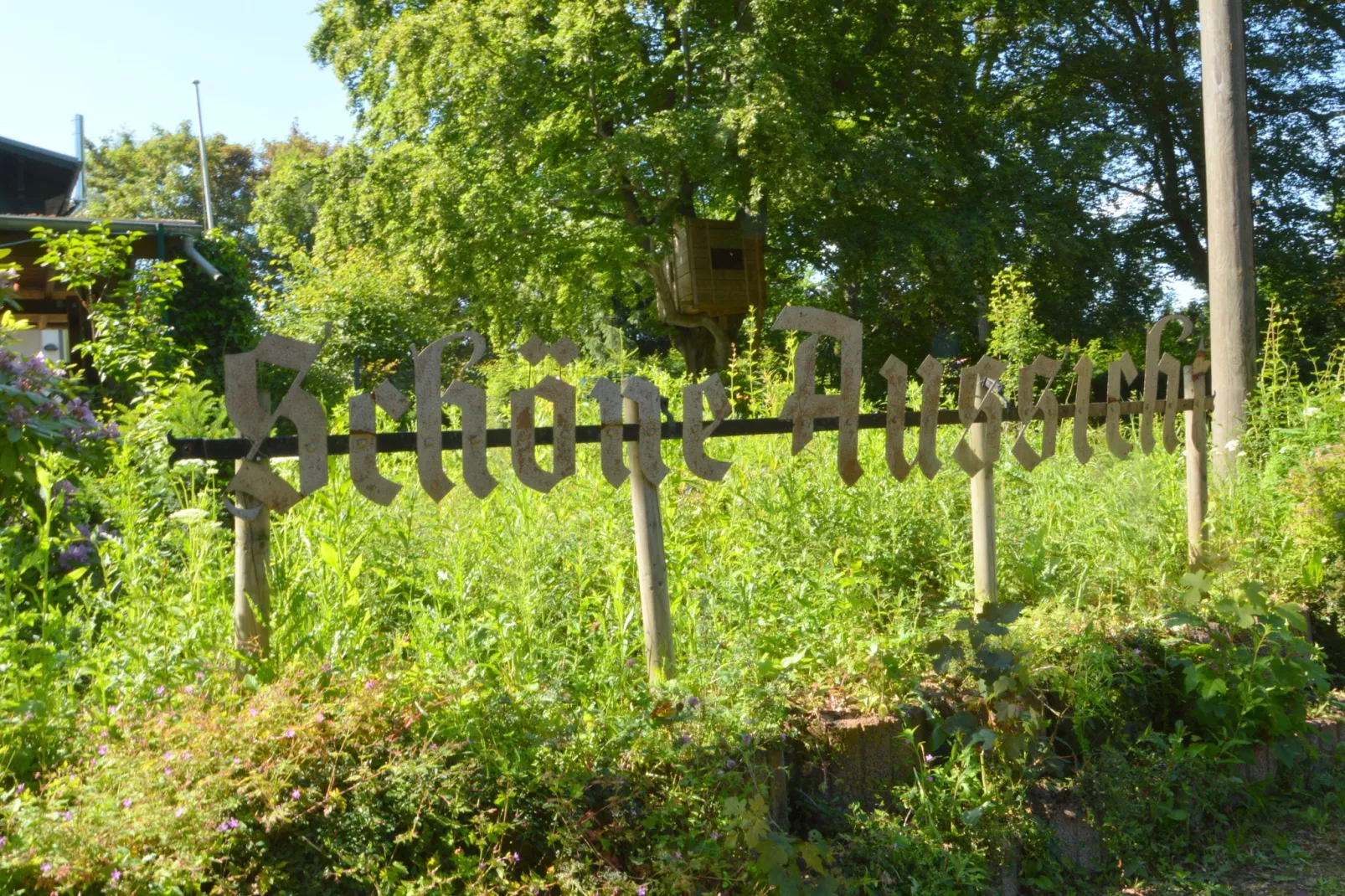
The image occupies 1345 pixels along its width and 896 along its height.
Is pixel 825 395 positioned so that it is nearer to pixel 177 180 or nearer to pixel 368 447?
pixel 368 447

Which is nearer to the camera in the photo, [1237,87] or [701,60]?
[1237,87]

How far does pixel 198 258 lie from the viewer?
10.1 meters

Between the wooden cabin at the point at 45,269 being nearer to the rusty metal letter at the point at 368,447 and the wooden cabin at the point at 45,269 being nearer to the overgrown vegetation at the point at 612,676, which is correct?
the overgrown vegetation at the point at 612,676

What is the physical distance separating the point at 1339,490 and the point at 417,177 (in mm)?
13605

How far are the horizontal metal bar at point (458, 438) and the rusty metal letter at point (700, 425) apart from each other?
0.05 m

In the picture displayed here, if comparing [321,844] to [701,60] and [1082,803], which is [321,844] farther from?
[701,60]

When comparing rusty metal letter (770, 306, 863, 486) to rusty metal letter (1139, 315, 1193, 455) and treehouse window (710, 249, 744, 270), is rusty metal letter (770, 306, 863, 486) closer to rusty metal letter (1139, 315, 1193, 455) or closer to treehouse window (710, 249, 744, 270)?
rusty metal letter (1139, 315, 1193, 455)

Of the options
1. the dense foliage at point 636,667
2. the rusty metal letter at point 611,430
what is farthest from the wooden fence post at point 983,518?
the rusty metal letter at point 611,430

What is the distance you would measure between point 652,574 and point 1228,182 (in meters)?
4.94

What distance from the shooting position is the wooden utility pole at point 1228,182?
621 cm

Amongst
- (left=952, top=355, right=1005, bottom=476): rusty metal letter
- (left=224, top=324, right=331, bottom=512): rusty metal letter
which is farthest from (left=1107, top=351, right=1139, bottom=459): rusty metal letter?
(left=224, top=324, right=331, bottom=512): rusty metal letter

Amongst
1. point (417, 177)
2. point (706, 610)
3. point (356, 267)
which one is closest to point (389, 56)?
point (417, 177)

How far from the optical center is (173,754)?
2.35 meters

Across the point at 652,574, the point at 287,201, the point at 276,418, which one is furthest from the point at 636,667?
the point at 287,201
